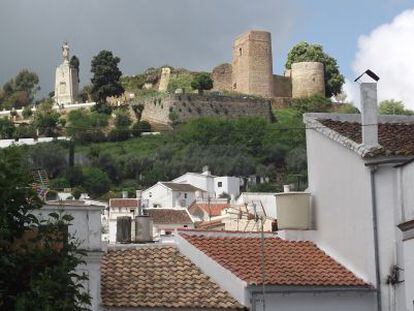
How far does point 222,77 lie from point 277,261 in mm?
111539

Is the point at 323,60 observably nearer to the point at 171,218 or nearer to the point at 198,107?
the point at 198,107

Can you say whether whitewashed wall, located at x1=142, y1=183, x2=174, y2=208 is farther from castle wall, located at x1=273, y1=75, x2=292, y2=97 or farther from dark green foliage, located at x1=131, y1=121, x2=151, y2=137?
castle wall, located at x1=273, y1=75, x2=292, y2=97

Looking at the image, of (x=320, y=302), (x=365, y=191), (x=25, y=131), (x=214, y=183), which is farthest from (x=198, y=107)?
(x=320, y=302)

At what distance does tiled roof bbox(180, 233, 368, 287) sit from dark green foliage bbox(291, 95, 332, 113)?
325 feet

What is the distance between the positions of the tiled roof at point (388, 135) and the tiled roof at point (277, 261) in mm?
2146

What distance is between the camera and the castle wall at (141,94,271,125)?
120m

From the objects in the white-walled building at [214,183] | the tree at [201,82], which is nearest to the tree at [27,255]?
the white-walled building at [214,183]

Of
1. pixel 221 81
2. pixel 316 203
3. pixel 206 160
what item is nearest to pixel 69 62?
pixel 221 81

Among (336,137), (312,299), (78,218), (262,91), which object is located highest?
(262,91)

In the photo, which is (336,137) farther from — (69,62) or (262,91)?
(69,62)

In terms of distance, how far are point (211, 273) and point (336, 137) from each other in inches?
122

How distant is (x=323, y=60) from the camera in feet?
427

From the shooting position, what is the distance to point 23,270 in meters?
12.8

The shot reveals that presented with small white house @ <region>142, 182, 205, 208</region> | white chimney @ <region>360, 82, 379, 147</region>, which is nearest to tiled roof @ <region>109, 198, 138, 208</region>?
small white house @ <region>142, 182, 205, 208</region>
